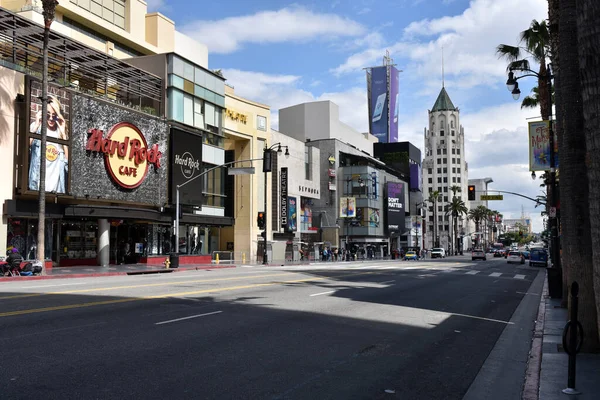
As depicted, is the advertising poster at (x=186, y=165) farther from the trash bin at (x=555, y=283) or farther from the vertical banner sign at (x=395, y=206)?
the vertical banner sign at (x=395, y=206)

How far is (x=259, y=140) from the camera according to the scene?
2427 inches

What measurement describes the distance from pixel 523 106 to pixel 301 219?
44.3 m

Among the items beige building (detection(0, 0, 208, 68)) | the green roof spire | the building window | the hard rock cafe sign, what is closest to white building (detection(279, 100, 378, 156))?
the building window

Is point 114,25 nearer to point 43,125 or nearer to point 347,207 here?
point 43,125

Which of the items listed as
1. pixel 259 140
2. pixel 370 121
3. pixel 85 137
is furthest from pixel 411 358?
pixel 370 121

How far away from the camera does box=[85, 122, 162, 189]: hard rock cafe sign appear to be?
120 feet

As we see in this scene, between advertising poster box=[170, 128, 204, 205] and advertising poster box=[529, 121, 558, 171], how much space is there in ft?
85.7

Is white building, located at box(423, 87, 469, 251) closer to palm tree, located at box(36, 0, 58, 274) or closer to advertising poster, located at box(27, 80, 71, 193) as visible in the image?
advertising poster, located at box(27, 80, 71, 193)

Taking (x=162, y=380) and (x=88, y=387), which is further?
(x=162, y=380)

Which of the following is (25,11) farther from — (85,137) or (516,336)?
(516,336)

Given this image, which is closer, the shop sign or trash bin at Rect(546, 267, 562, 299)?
trash bin at Rect(546, 267, 562, 299)

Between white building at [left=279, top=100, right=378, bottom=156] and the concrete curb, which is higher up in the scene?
white building at [left=279, top=100, right=378, bottom=156]

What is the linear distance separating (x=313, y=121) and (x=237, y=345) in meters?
87.1

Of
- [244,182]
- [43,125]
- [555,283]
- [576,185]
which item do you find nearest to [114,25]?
[244,182]
